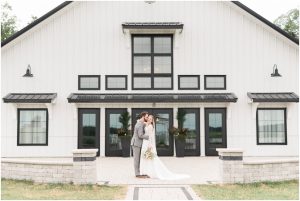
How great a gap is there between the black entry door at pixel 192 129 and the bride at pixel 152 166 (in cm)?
641

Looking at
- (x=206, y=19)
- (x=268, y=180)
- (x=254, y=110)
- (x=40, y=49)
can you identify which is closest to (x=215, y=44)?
(x=206, y=19)

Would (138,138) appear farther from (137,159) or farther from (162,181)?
(162,181)

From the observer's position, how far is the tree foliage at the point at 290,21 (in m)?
37.4

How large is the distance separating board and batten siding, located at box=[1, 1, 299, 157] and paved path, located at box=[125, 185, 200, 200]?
8.65 meters

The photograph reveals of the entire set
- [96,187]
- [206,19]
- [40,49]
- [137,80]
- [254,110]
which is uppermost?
[206,19]

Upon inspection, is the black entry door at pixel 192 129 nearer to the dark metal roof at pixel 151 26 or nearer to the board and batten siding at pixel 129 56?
the board and batten siding at pixel 129 56

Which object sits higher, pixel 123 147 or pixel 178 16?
pixel 178 16

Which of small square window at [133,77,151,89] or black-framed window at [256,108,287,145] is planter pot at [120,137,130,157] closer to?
small square window at [133,77,151,89]

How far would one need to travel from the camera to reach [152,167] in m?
12.7

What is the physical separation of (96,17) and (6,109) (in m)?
5.46

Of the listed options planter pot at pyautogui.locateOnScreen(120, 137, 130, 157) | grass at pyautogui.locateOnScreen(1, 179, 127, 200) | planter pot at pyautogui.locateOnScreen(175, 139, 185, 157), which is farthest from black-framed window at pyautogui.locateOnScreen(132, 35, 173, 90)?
grass at pyautogui.locateOnScreen(1, 179, 127, 200)

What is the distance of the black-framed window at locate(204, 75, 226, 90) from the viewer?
19281 mm

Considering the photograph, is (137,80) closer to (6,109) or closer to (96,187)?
(6,109)

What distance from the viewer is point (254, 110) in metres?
19.2
